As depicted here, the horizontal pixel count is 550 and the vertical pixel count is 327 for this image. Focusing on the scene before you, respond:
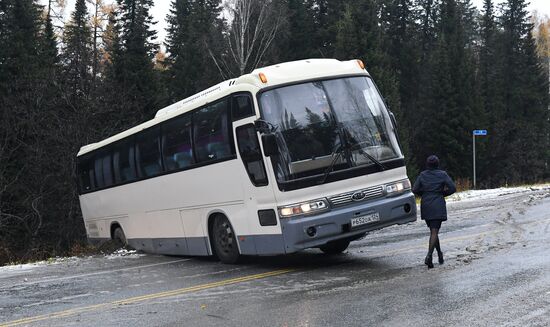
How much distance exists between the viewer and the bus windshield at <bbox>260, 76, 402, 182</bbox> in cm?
941

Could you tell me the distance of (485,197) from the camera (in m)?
24.2

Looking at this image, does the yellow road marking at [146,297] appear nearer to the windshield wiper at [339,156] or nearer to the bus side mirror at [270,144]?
the windshield wiper at [339,156]

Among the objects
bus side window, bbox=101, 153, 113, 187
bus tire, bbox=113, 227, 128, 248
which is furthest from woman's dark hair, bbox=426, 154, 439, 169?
bus side window, bbox=101, 153, 113, 187

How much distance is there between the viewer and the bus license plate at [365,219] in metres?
9.45

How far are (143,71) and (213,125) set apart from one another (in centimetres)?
3614

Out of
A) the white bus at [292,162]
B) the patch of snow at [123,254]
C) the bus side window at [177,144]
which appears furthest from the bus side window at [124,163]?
the white bus at [292,162]

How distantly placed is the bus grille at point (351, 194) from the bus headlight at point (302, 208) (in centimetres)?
21

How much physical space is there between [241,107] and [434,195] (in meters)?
3.50

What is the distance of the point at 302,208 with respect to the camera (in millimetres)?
9273

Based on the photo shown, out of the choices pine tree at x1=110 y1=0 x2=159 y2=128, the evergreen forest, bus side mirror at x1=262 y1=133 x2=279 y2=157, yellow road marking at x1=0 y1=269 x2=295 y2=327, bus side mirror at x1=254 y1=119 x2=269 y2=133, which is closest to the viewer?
yellow road marking at x1=0 y1=269 x2=295 y2=327

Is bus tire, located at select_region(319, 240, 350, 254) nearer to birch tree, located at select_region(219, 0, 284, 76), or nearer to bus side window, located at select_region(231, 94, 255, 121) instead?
bus side window, located at select_region(231, 94, 255, 121)

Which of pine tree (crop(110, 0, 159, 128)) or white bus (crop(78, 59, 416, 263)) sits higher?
pine tree (crop(110, 0, 159, 128))

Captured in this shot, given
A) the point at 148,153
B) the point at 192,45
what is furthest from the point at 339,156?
the point at 192,45

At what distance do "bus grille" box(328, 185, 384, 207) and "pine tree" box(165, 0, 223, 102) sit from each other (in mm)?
37168
